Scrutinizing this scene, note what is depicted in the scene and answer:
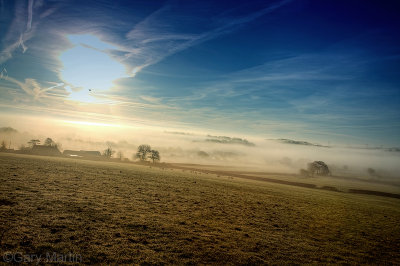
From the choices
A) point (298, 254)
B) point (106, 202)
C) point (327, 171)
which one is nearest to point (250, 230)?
point (298, 254)

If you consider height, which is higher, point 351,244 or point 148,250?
point 148,250

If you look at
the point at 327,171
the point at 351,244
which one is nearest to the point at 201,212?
the point at 351,244

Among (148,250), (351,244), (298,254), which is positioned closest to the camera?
(148,250)

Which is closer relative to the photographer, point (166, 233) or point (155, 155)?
point (166, 233)

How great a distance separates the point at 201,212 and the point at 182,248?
10.6 m

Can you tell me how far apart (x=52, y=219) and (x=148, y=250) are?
352 inches

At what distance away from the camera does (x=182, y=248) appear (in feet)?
46.2

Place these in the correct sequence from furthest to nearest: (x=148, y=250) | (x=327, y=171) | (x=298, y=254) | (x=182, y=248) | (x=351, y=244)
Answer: (x=327, y=171) < (x=351, y=244) < (x=298, y=254) < (x=182, y=248) < (x=148, y=250)

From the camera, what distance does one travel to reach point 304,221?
26109 millimetres

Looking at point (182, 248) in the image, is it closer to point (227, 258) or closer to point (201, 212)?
point (227, 258)

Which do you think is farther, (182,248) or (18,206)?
(18,206)

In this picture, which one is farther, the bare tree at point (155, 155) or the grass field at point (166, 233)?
the bare tree at point (155, 155)

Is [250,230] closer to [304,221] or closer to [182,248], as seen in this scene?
[182,248]

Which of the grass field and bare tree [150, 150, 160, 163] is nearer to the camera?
the grass field
